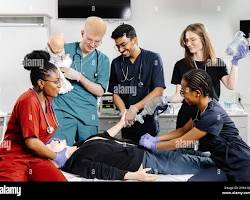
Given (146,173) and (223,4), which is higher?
(223,4)

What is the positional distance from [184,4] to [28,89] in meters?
0.68

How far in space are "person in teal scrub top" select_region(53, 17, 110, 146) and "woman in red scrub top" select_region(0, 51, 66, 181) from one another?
2.5 inches

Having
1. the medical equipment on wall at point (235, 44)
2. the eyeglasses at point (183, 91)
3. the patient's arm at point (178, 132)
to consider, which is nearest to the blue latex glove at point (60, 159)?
the patient's arm at point (178, 132)

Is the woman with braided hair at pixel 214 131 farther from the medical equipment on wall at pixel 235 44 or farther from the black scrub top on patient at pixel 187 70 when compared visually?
the medical equipment on wall at pixel 235 44

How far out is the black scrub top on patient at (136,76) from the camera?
1388 mm

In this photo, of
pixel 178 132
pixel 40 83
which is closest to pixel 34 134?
pixel 40 83

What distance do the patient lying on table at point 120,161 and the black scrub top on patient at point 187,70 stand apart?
0.15m

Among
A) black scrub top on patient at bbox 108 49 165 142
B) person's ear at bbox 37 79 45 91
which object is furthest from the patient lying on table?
person's ear at bbox 37 79 45 91

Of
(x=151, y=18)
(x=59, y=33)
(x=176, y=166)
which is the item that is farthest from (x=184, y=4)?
(x=176, y=166)

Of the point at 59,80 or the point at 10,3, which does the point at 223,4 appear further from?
the point at 10,3

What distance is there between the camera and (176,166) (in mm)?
1371

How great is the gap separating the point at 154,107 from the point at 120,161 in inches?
9.8

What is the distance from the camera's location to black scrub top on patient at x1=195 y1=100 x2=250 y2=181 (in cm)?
131

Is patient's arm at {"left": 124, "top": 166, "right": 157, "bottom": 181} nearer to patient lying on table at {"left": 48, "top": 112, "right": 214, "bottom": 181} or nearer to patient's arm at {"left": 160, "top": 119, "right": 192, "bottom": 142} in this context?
patient lying on table at {"left": 48, "top": 112, "right": 214, "bottom": 181}
